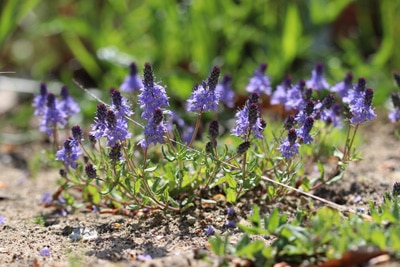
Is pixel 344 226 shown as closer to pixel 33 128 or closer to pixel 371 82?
pixel 371 82

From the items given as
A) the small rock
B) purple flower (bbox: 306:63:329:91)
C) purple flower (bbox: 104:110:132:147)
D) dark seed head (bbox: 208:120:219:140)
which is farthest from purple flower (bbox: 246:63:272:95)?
the small rock

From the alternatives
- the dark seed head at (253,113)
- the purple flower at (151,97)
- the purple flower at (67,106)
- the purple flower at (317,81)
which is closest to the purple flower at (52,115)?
the purple flower at (67,106)

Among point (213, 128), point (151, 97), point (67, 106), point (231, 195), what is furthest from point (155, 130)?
point (67, 106)

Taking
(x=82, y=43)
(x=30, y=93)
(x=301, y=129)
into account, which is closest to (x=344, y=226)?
(x=301, y=129)

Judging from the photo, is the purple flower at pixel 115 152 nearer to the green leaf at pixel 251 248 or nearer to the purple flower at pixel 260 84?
the green leaf at pixel 251 248

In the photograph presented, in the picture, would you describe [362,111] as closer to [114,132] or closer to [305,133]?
[305,133]
